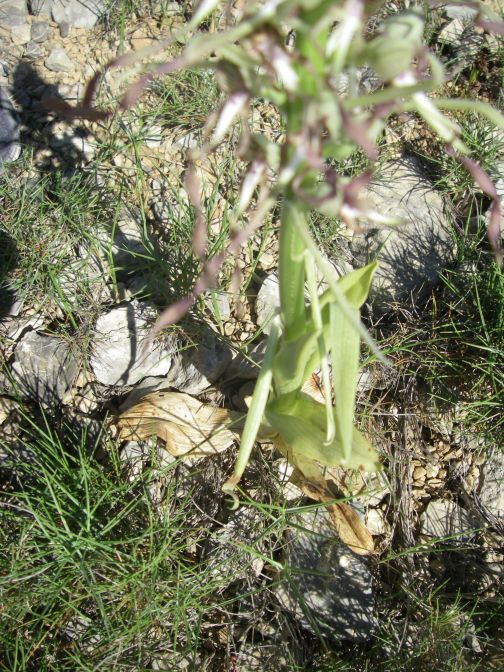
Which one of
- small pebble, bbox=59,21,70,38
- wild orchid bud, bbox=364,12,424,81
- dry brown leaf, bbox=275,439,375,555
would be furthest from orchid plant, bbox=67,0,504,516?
small pebble, bbox=59,21,70,38

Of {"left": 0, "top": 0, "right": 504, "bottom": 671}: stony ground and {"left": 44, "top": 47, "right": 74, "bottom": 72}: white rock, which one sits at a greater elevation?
{"left": 44, "top": 47, "right": 74, "bottom": 72}: white rock

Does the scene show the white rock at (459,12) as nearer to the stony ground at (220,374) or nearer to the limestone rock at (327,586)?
the stony ground at (220,374)

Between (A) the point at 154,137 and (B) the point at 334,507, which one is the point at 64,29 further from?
(B) the point at 334,507

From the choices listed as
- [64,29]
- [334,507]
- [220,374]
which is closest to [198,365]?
[220,374]

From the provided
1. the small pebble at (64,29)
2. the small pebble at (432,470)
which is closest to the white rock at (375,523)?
the small pebble at (432,470)

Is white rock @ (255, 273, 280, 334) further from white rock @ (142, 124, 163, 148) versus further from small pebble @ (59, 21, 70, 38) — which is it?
small pebble @ (59, 21, 70, 38)

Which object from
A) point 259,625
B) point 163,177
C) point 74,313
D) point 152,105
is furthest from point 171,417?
point 152,105

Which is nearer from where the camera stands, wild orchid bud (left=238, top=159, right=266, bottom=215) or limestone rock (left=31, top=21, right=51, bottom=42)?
wild orchid bud (left=238, top=159, right=266, bottom=215)

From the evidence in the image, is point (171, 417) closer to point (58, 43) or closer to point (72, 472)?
point (72, 472)
